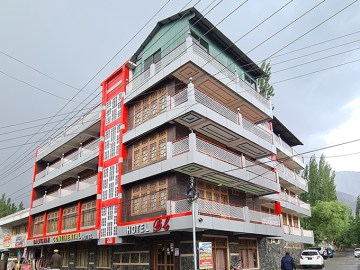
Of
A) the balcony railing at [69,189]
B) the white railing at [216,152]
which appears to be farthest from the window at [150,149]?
the balcony railing at [69,189]

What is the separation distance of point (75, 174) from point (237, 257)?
1885 cm

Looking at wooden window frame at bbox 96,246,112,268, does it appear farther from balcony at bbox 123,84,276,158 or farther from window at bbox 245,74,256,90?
window at bbox 245,74,256,90

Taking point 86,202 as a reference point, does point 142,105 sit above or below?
above

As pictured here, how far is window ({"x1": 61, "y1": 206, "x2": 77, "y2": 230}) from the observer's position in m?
30.2

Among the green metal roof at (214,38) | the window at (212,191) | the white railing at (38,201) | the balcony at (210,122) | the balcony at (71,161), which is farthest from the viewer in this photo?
the white railing at (38,201)

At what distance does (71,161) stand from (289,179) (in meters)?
23.9

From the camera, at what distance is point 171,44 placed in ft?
78.3

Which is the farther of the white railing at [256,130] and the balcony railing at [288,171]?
the balcony railing at [288,171]

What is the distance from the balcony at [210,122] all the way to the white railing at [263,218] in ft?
17.1

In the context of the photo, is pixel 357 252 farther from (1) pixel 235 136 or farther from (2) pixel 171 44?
(2) pixel 171 44

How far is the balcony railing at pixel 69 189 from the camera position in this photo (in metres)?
28.1

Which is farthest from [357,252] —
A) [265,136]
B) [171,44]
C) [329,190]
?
[171,44]

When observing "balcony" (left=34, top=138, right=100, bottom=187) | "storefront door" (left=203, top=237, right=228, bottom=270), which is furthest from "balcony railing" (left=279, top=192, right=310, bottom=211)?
"balcony" (left=34, top=138, right=100, bottom=187)

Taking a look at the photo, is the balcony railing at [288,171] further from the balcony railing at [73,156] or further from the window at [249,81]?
the balcony railing at [73,156]
